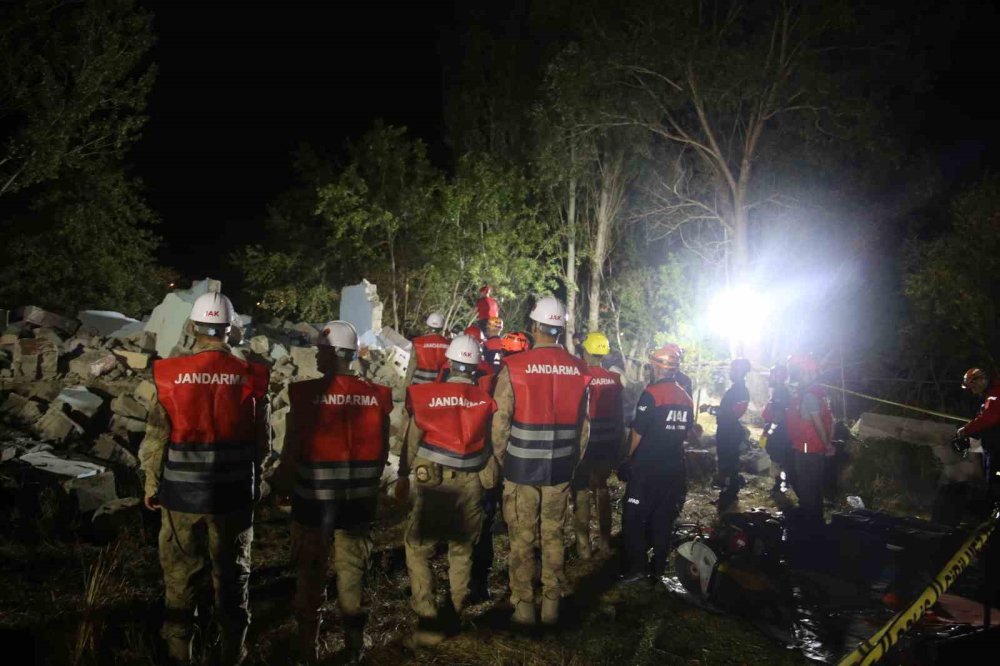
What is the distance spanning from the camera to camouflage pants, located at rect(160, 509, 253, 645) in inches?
137

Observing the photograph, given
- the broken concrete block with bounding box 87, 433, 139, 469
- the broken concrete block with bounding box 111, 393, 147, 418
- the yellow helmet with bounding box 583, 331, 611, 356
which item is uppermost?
the yellow helmet with bounding box 583, 331, 611, 356

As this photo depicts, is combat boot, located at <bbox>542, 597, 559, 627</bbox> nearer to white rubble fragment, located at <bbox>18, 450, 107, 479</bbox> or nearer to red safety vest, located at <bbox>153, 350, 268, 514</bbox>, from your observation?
red safety vest, located at <bbox>153, 350, 268, 514</bbox>

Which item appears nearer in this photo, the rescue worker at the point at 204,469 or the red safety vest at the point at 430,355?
the rescue worker at the point at 204,469

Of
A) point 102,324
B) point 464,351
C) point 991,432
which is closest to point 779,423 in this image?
point 991,432

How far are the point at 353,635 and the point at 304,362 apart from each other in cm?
703

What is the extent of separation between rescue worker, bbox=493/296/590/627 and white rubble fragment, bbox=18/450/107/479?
3789 mm

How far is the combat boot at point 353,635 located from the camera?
12.6ft

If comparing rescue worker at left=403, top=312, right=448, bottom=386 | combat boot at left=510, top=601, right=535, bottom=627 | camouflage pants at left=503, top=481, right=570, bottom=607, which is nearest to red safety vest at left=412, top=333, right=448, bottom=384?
rescue worker at left=403, top=312, right=448, bottom=386

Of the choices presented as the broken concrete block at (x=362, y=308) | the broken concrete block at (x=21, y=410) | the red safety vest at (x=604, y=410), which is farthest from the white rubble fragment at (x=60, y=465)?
the broken concrete block at (x=362, y=308)

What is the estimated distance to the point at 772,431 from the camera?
7.67 metres

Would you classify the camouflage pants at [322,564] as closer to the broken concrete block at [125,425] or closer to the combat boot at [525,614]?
the combat boot at [525,614]

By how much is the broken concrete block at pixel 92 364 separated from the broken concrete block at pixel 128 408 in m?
1.23

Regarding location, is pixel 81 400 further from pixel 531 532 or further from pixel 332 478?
pixel 531 532

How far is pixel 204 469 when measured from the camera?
3.43 m
